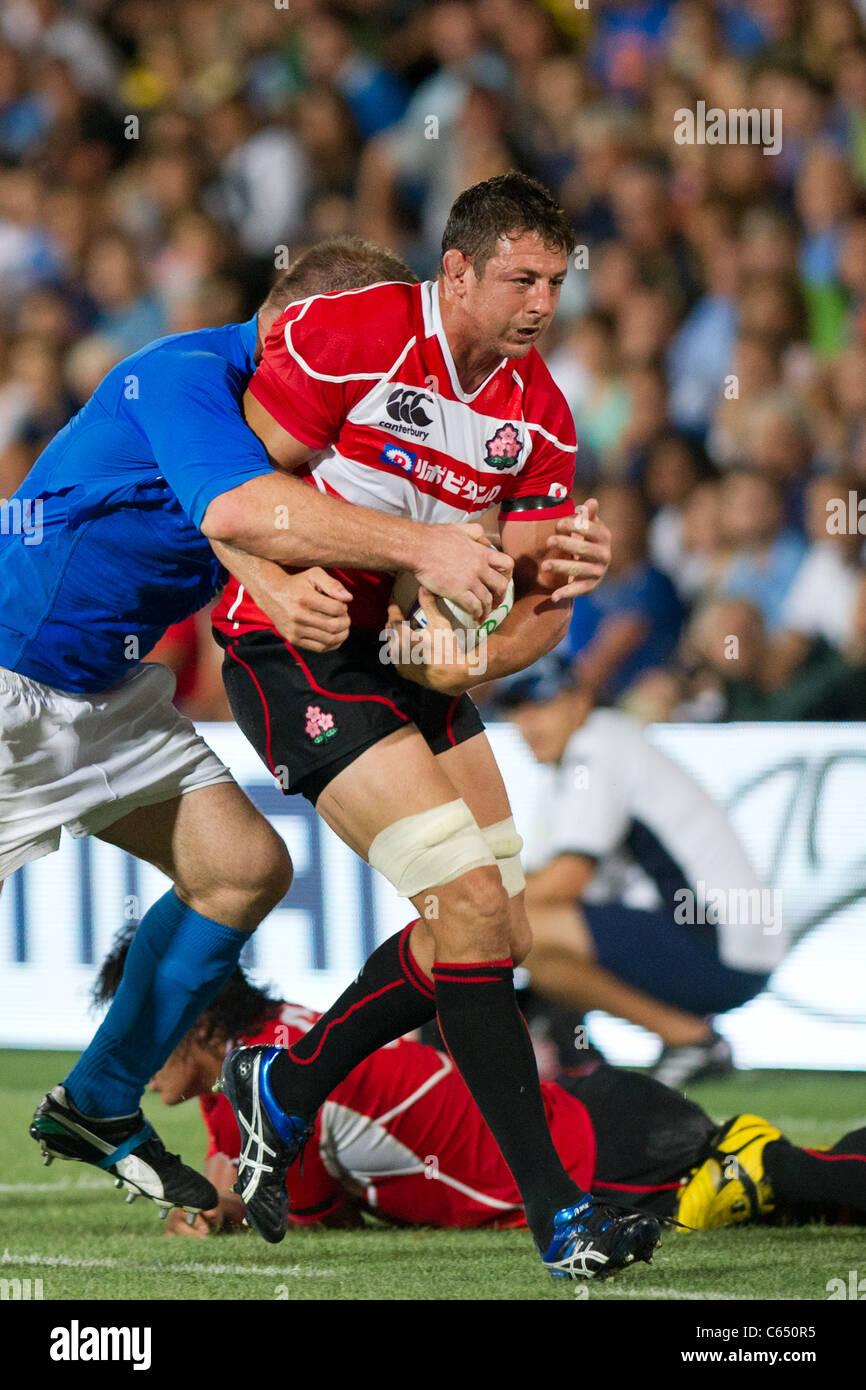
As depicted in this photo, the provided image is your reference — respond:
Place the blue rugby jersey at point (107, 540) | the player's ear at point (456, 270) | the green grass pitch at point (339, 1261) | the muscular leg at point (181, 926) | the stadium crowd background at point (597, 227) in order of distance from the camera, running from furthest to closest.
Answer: the stadium crowd background at point (597, 227) < the muscular leg at point (181, 926) < the blue rugby jersey at point (107, 540) < the green grass pitch at point (339, 1261) < the player's ear at point (456, 270)

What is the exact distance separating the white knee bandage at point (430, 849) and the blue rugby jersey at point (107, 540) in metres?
0.81

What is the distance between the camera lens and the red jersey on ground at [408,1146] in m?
3.94

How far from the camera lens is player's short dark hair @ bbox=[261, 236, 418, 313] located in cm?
365

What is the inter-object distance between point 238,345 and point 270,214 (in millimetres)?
5789

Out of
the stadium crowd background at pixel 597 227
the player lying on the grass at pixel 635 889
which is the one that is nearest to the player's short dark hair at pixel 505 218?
the player lying on the grass at pixel 635 889

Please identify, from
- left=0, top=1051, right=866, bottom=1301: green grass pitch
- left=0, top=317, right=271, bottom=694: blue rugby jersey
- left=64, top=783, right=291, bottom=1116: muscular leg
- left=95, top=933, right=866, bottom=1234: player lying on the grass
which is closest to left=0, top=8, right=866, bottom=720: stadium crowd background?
left=95, top=933, right=866, bottom=1234: player lying on the grass

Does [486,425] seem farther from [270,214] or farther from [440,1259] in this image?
[270,214]

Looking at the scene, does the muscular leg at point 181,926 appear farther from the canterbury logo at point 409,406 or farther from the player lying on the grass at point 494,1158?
the canterbury logo at point 409,406

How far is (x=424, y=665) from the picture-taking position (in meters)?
3.37

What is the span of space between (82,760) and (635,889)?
249 centimetres

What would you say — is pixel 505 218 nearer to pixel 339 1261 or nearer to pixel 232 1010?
pixel 232 1010

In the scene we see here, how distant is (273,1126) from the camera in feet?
11.4

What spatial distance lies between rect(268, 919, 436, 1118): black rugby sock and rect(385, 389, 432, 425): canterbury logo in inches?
42.7

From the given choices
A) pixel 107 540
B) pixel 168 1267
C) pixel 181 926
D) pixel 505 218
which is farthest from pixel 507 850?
pixel 505 218
